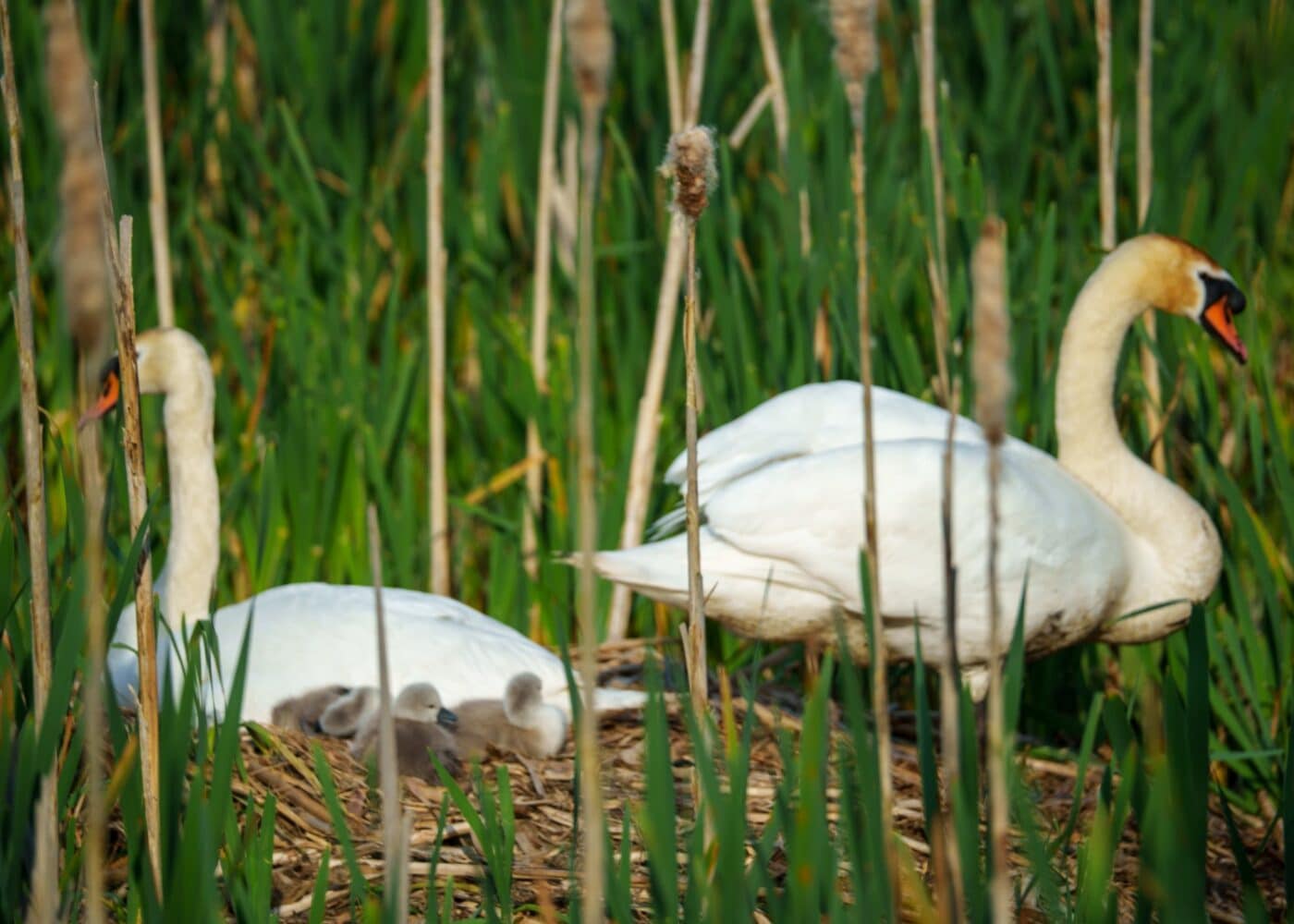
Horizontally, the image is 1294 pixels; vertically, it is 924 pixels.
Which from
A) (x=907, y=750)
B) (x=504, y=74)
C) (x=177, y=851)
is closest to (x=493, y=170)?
(x=504, y=74)

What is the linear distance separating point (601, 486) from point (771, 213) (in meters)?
0.86

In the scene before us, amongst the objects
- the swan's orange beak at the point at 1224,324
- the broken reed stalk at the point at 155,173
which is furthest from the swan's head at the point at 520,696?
the swan's orange beak at the point at 1224,324

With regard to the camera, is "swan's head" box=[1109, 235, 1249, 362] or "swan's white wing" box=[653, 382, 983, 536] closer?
"swan's white wing" box=[653, 382, 983, 536]

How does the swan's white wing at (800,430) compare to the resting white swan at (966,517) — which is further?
the swan's white wing at (800,430)

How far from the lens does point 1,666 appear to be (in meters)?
1.97

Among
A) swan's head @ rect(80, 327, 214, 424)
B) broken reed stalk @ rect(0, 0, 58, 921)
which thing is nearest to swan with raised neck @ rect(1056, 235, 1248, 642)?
swan's head @ rect(80, 327, 214, 424)

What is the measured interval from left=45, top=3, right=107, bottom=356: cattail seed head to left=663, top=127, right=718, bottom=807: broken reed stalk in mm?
631

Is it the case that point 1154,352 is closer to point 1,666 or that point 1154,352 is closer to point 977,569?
point 977,569

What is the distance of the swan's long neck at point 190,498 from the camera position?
330cm

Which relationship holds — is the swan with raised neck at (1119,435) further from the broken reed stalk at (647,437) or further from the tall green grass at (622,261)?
the broken reed stalk at (647,437)

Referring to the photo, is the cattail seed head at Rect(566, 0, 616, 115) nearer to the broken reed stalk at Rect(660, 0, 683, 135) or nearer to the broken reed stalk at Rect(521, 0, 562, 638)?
the broken reed stalk at Rect(660, 0, 683, 135)

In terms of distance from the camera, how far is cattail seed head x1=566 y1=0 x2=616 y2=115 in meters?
1.19

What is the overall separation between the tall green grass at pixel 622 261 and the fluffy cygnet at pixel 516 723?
17.9 inches

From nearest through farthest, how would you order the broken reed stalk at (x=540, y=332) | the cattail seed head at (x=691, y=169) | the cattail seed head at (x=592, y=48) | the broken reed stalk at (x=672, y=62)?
the cattail seed head at (x=592, y=48)
the cattail seed head at (x=691, y=169)
the broken reed stalk at (x=672, y=62)
the broken reed stalk at (x=540, y=332)
